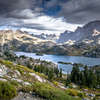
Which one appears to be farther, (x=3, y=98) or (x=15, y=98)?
(x=15, y=98)

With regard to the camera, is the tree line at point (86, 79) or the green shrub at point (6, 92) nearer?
the green shrub at point (6, 92)

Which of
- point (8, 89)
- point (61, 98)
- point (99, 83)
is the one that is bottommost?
point (99, 83)

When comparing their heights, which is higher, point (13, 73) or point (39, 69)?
point (13, 73)

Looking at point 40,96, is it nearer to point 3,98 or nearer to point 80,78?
point 3,98

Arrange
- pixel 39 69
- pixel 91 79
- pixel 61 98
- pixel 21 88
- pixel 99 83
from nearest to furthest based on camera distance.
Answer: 1. pixel 61 98
2. pixel 21 88
3. pixel 91 79
4. pixel 99 83
5. pixel 39 69

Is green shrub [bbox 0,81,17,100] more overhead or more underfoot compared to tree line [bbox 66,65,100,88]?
more overhead

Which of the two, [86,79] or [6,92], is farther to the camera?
[86,79]

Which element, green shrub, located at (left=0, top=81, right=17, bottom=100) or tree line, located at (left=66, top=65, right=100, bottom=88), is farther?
tree line, located at (left=66, top=65, right=100, bottom=88)

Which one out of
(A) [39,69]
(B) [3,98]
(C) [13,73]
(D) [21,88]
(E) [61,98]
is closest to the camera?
(B) [3,98]

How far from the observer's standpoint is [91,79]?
73625 millimetres

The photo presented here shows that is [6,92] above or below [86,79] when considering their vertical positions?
above

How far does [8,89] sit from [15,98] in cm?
189

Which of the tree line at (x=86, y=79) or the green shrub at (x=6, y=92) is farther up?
the green shrub at (x=6, y=92)

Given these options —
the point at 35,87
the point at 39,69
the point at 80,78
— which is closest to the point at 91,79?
the point at 80,78
